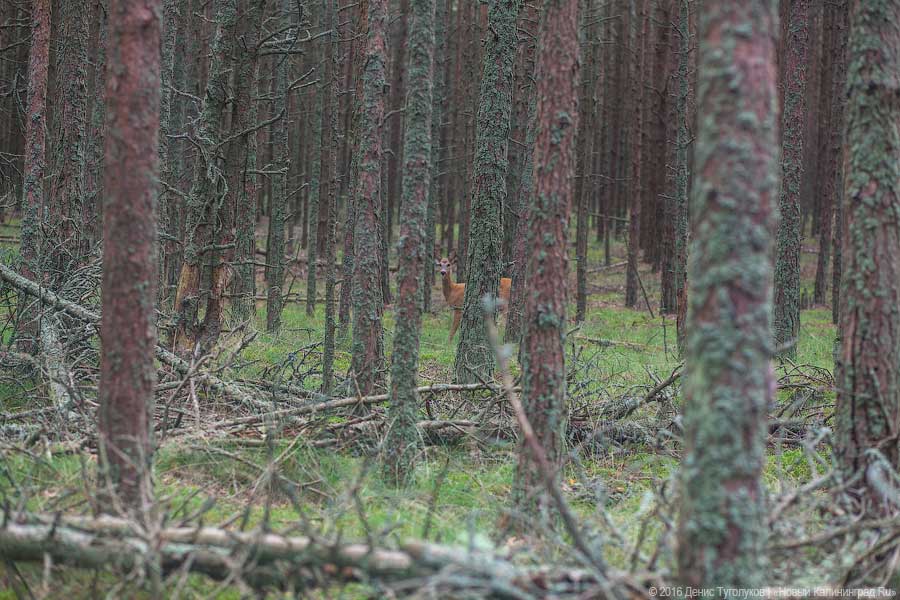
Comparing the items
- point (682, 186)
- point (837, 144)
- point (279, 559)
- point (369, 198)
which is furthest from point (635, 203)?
point (279, 559)

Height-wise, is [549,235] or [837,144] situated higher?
[837,144]

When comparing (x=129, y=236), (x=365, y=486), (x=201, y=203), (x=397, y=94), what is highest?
(x=397, y=94)

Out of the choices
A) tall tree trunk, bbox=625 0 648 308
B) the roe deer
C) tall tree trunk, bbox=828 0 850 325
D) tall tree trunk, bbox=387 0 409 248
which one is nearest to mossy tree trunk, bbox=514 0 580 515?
the roe deer

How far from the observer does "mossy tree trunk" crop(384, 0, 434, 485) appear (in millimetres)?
6508

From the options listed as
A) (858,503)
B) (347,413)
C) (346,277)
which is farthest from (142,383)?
(346,277)

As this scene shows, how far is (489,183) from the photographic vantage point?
10.4 metres

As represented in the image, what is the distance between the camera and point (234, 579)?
368 cm

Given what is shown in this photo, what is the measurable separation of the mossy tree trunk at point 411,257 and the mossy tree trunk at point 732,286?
3.67m

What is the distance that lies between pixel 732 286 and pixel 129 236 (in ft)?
10.4

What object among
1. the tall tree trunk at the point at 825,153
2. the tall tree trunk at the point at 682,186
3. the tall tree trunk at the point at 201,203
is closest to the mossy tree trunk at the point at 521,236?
the tall tree trunk at the point at 682,186

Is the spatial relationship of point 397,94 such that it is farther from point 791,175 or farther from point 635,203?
point 791,175

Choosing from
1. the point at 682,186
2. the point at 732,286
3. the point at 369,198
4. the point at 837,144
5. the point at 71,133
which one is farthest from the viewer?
the point at 837,144

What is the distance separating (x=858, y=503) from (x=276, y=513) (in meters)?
3.62

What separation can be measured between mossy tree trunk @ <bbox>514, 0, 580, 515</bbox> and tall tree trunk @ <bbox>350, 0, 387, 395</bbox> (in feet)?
9.23
